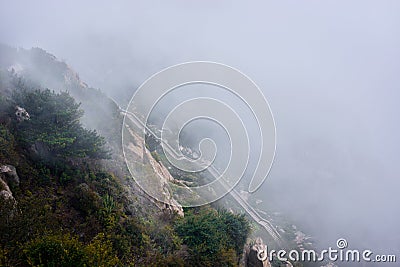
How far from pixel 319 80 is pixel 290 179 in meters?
63.0

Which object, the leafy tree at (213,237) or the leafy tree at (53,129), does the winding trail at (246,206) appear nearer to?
the leafy tree at (213,237)

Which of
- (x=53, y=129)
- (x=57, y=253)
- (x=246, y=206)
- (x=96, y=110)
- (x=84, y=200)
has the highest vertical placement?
(x=246, y=206)

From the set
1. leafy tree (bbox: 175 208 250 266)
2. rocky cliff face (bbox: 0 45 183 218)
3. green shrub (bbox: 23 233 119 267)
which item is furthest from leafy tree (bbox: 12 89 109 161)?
green shrub (bbox: 23 233 119 267)

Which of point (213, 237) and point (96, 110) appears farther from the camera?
point (96, 110)

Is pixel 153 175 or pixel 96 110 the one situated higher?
pixel 96 110

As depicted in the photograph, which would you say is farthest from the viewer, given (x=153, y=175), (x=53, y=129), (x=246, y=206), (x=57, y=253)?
(x=246, y=206)

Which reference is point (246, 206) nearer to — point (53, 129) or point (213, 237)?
point (213, 237)

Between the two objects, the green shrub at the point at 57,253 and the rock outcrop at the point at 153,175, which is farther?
the rock outcrop at the point at 153,175

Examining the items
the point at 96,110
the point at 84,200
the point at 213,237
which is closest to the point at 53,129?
the point at 84,200

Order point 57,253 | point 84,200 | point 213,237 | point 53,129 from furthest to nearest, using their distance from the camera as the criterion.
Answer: point 213,237
point 53,129
point 84,200
point 57,253

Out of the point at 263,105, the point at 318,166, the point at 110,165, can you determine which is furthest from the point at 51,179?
the point at 318,166

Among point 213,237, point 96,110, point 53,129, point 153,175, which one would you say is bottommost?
point 213,237

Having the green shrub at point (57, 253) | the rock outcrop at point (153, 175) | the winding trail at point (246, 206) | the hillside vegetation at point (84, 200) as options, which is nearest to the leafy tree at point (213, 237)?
the hillside vegetation at point (84, 200)

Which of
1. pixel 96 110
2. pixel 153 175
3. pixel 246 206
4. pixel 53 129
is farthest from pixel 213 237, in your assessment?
pixel 246 206
